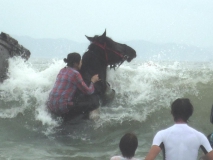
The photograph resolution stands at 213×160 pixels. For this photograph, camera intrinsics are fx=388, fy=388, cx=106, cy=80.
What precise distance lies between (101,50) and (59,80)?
3.71 ft

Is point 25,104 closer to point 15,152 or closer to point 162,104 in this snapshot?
point 15,152

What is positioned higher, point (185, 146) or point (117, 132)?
point (117, 132)

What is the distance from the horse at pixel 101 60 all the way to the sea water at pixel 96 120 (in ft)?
1.12

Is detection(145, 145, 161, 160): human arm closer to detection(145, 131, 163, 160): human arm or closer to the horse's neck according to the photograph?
detection(145, 131, 163, 160): human arm

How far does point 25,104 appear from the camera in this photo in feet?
Answer: 24.8

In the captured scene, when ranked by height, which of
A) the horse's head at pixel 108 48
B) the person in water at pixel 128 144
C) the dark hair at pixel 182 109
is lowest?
the person in water at pixel 128 144

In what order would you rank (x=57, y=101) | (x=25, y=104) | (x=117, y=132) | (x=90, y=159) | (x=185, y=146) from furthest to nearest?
(x=25, y=104) < (x=117, y=132) < (x=57, y=101) < (x=90, y=159) < (x=185, y=146)

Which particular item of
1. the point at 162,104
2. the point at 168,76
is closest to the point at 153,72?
the point at 168,76

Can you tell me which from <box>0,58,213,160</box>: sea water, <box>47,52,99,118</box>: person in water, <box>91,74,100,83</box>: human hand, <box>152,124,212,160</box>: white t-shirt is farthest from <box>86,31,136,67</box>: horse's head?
<box>152,124,212,160</box>: white t-shirt

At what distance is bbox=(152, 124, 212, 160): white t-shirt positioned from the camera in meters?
3.29

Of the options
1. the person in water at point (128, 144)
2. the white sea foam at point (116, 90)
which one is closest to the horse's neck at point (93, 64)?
the white sea foam at point (116, 90)

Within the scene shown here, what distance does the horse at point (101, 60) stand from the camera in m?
6.56

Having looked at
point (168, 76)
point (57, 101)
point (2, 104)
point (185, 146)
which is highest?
point (168, 76)

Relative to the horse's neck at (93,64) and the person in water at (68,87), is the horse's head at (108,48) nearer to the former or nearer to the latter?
the horse's neck at (93,64)
